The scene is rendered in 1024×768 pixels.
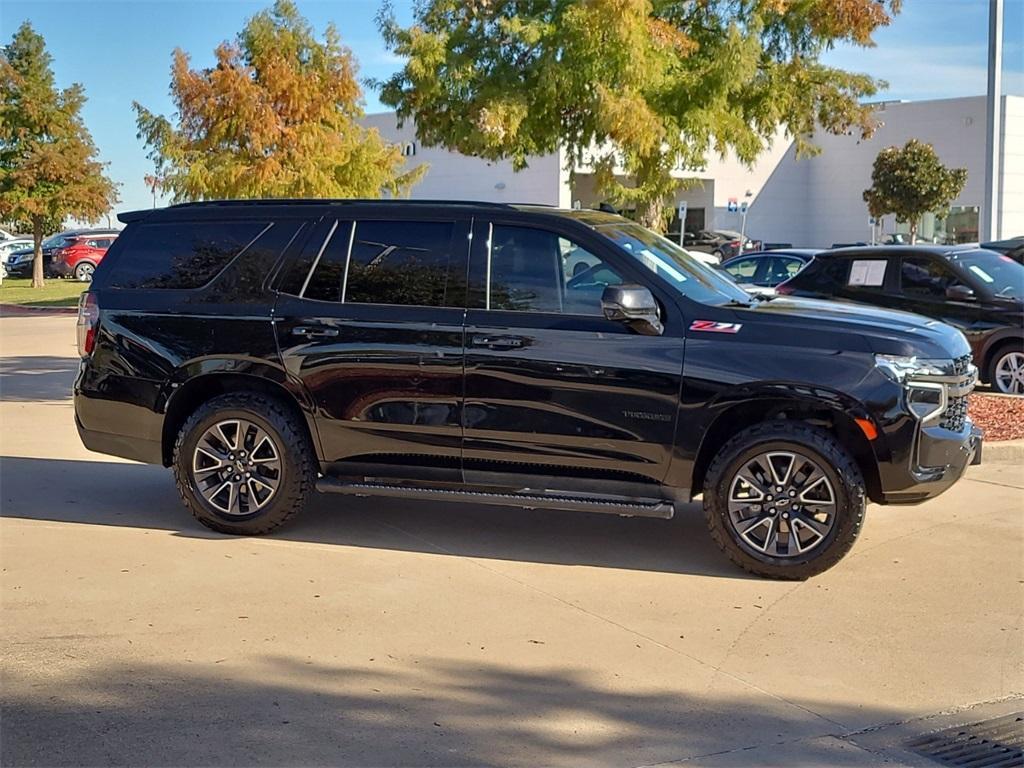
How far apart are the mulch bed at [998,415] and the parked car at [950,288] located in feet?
2.01

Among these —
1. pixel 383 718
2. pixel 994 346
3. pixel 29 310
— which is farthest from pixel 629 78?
pixel 29 310

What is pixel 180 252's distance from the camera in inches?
301

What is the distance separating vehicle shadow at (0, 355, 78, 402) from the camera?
13.6m

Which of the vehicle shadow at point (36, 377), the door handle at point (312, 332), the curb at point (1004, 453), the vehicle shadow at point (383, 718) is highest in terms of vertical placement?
the door handle at point (312, 332)

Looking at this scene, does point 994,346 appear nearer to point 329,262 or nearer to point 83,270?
point 329,262

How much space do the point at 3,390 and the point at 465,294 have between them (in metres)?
8.87

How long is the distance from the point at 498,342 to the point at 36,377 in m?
10.2

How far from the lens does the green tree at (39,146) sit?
36312mm

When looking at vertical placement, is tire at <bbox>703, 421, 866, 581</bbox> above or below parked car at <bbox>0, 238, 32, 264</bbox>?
below

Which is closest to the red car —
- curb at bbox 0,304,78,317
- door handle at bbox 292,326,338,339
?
curb at bbox 0,304,78,317

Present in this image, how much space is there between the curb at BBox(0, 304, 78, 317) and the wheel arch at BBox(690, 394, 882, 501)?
24184 mm

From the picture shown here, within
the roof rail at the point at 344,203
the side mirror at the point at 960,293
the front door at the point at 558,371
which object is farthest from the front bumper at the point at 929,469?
the side mirror at the point at 960,293

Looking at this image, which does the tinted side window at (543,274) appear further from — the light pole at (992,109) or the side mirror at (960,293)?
the light pole at (992,109)

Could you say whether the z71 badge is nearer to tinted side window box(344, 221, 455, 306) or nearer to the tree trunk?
→ tinted side window box(344, 221, 455, 306)
